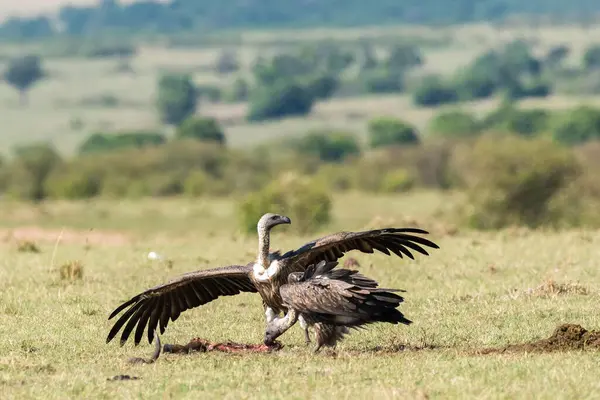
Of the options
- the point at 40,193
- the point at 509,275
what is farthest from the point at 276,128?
the point at 509,275

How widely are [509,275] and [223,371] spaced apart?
329 inches

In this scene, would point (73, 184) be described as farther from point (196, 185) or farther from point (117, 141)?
point (117, 141)

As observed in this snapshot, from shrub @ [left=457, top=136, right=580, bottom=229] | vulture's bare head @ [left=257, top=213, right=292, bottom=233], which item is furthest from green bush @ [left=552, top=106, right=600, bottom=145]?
vulture's bare head @ [left=257, top=213, right=292, bottom=233]

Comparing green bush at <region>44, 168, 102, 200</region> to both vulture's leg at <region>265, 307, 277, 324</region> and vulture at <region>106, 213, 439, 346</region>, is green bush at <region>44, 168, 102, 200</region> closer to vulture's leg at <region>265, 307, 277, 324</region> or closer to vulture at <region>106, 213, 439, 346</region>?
vulture at <region>106, 213, 439, 346</region>

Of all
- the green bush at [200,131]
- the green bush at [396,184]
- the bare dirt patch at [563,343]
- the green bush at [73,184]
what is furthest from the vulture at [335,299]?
the green bush at [200,131]

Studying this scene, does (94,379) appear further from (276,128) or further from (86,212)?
(276,128)

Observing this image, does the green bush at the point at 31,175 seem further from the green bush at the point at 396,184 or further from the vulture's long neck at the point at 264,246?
the vulture's long neck at the point at 264,246

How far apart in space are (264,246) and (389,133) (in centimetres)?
14565

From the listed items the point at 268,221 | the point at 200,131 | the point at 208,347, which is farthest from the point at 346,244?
the point at 200,131

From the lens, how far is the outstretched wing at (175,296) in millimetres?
12438

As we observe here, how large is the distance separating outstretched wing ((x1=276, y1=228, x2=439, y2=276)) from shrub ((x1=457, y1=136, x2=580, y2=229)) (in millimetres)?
32258

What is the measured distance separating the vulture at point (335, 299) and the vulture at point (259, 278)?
0.60ft

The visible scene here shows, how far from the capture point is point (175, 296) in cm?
1280

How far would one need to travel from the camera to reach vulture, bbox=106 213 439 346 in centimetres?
1211
